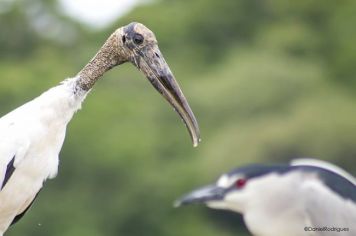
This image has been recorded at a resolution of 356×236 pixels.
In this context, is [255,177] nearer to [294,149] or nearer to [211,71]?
[294,149]

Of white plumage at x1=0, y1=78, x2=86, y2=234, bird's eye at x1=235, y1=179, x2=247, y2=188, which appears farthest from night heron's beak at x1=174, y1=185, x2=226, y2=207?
white plumage at x1=0, y1=78, x2=86, y2=234

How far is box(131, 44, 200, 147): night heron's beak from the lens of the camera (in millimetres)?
9789

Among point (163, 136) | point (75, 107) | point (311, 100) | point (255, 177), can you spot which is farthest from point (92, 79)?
point (311, 100)

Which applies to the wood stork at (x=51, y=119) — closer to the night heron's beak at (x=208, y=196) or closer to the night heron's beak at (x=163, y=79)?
the night heron's beak at (x=163, y=79)

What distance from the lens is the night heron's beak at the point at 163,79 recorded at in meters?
9.79

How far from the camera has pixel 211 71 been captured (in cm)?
4266

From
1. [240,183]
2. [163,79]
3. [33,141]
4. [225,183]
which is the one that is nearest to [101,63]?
[163,79]

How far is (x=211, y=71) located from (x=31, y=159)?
108ft

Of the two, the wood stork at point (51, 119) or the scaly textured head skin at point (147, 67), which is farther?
the scaly textured head skin at point (147, 67)

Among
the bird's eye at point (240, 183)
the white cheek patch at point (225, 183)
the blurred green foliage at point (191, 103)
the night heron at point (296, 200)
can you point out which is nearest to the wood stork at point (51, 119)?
the night heron at point (296, 200)

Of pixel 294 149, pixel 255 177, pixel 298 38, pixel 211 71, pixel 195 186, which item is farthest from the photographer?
pixel 298 38

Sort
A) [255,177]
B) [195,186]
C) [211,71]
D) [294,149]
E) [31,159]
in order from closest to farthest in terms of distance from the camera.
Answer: [31,159] < [255,177] < [195,186] < [294,149] < [211,71]

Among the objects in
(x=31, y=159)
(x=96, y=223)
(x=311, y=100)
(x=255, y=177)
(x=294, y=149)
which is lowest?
(x=31, y=159)

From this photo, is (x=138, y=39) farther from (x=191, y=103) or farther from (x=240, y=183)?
(x=191, y=103)
